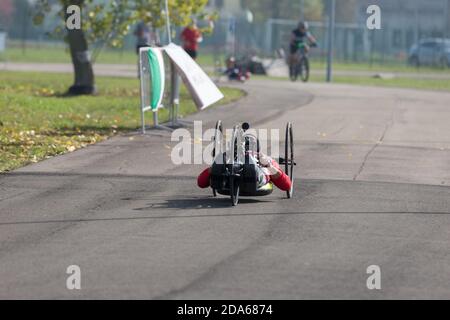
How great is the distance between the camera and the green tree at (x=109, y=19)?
27.4 m

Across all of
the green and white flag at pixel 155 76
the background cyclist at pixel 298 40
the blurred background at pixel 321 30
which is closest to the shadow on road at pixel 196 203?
the green and white flag at pixel 155 76

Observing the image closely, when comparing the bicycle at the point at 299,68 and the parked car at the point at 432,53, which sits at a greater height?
the bicycle at the point at 299,68

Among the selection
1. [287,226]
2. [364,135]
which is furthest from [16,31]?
[287,226]

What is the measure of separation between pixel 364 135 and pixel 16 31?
66.5m

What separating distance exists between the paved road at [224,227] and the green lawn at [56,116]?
0.59 m

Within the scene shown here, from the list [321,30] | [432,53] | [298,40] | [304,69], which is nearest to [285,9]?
[321,30]

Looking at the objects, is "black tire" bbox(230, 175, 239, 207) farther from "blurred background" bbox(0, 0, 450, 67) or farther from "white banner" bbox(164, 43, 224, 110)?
"blurred background" bbox(0, 0, 450, 67)

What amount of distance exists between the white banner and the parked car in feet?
132

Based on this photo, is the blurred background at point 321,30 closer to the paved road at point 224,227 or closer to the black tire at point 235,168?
the paved road at point 224,227

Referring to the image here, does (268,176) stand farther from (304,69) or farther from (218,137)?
(304,69)

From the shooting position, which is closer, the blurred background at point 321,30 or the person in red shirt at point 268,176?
the person in red shirt at point 268,176

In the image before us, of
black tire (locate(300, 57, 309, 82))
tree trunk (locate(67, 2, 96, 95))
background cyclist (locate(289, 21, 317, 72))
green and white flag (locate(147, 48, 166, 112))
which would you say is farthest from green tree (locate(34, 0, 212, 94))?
black tire (locate(300, 57, 309, 82))
